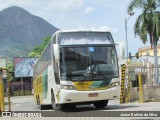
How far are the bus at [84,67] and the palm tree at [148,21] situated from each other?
3297cm

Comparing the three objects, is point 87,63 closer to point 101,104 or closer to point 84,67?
point 84,67

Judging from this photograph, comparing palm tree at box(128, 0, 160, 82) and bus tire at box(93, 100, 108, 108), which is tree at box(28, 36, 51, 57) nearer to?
palm tree at box(128, 0, 160, 82)

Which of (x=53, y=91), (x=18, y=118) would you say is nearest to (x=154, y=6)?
(x=53, y=91)

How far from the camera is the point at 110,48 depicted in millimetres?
17672

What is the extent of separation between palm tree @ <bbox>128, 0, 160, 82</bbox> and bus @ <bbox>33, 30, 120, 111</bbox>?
32969 mm

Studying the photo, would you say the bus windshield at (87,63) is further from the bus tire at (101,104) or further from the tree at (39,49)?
the tree at (39,49)

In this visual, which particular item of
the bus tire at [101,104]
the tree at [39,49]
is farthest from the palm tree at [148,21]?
the tree at [39,49]

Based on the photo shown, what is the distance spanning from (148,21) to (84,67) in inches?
1393

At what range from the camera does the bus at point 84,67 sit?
16859 millimetres

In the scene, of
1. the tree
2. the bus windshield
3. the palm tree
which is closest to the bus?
the bus windshield

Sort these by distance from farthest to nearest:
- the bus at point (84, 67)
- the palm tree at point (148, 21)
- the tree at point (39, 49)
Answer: the tree at point (39, 49) < the palm tree at point (148, 21) < the bus at point (84, 67)

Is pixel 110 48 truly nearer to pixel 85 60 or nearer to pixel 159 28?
pixel 85 60

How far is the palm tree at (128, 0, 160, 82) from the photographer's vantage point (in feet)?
165

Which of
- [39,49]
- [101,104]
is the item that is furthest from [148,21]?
[39,49]
